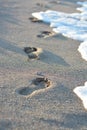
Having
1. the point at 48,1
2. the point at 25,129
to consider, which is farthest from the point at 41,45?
the point at 48,1

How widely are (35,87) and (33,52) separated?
53.0 inches

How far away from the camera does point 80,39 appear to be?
645cm

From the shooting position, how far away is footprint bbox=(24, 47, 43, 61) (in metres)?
5.37

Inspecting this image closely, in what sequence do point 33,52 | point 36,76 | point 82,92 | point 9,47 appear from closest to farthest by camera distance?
point 82,92 < point 36,76 < point 33,52 < point 9,47

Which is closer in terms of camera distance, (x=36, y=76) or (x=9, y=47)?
(x=36, y=76)

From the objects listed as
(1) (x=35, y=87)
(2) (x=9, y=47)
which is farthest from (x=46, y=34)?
(1) (x=35, y=87)

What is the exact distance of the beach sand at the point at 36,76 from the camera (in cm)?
357

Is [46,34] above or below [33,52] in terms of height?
below

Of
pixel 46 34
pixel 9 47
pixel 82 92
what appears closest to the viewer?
pixel 82 92

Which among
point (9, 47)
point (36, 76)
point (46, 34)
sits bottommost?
point (46, 34)

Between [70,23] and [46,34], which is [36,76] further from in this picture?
[70,23]

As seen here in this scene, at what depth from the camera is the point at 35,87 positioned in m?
4.31

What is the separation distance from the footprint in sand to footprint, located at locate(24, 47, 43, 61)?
87 cm

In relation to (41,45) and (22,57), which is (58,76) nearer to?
(22,57)
